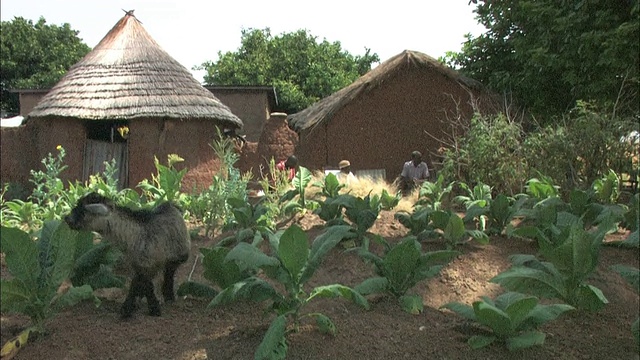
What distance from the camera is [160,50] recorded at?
13.8 meters

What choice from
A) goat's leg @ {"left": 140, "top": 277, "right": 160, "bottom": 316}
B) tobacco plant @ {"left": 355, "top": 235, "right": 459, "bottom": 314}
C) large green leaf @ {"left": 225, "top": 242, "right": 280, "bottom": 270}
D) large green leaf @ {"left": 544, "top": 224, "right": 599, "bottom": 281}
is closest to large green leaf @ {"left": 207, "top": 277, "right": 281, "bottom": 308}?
large green leaf @ {"left": 225, "top": 242, "right": 280, "bottom": 270}

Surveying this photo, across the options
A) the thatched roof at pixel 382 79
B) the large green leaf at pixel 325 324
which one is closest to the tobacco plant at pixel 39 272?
the large green leaf at pixel 325 324

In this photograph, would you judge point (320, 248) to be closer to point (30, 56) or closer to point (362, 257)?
point (362, 257)

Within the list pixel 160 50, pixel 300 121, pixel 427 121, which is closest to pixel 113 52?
pixel 160 50

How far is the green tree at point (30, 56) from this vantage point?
24016mm

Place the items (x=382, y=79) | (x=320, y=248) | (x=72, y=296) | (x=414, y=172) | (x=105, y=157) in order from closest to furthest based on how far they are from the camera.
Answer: (x=72, y=296), (x=320, y=248), (x=414, y=172), (x=105, y=157), (x=382, y=79)

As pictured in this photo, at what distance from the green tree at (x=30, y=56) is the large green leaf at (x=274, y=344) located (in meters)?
23.2

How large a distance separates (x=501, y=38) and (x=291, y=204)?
26.6ft

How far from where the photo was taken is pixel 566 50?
907cm

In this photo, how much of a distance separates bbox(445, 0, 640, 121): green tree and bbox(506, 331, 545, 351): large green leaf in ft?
14.2

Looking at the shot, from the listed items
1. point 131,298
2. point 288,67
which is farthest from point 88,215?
point 288,67

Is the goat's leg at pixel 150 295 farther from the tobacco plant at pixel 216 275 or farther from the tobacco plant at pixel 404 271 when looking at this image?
the tobacco plant at pixel 404 271

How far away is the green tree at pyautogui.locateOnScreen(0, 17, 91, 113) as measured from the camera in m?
24.0

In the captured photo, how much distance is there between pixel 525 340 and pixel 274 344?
1185 millimetres
